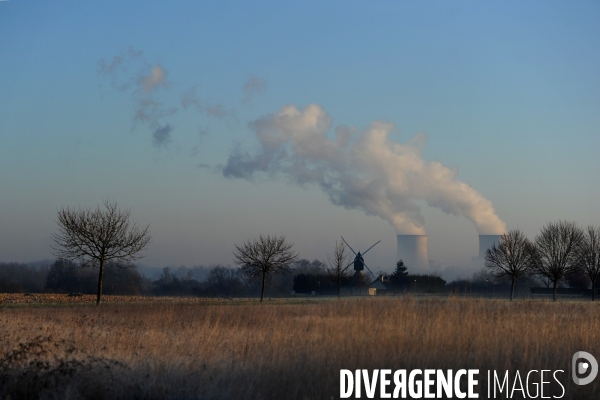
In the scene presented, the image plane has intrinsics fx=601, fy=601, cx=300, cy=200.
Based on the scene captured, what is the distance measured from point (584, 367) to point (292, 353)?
5055mm

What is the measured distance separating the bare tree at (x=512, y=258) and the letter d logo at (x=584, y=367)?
46.7 metres

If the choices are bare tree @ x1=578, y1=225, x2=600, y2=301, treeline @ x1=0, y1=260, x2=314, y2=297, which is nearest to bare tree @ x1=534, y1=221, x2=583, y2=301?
bare tree @ x1=578, y1=225, x2=600, y2=301

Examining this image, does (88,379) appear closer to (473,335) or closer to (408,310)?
(473,335)

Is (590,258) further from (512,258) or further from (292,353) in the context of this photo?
(292,353)

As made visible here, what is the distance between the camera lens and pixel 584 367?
10289 millimetres

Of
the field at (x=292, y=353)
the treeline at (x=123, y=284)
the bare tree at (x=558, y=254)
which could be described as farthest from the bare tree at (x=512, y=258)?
the field at (x=292, y=353)

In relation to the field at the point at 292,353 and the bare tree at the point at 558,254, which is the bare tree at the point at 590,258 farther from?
the field at the point at 292,353

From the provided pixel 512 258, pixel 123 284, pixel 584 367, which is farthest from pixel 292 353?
pixel 123 284

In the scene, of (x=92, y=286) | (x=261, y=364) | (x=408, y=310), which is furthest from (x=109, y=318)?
(x=92, y=286)

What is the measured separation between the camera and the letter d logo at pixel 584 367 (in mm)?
9546

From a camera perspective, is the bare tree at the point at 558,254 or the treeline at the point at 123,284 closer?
the bare tree at the point at 558,254

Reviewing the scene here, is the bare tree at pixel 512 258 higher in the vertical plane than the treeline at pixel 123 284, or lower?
higher

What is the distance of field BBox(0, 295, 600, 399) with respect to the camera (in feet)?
29.6

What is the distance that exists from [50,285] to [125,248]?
55.5 metres
